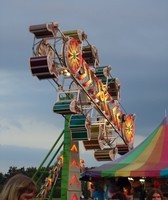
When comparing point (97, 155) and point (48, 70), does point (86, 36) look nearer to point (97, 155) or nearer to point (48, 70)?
point (48, 70)

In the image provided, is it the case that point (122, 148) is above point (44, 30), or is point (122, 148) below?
below

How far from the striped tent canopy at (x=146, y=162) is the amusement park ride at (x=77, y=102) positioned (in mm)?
4189

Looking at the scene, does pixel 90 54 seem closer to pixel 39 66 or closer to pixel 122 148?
pixel 39 66

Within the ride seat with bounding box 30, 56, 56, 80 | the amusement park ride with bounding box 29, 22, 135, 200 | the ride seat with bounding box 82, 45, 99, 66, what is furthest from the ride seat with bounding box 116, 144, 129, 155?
the ride seat with bounding box 30, 56, 56, 80

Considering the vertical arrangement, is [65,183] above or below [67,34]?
below

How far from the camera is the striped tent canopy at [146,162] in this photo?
333 inches

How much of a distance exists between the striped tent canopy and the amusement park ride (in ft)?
13.7

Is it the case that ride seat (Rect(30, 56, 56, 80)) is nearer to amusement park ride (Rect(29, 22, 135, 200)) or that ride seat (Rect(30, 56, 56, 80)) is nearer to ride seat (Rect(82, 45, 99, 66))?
amusement park ride (Rect(29, 22, 135, 200))

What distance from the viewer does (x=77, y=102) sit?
1438 cm

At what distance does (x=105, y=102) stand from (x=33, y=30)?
242 inches

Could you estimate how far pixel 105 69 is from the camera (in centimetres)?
1916

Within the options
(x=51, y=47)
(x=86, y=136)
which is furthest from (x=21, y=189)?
(x=86, y=136)

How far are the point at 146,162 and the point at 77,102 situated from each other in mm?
5734

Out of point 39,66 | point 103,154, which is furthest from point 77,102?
point 103,154
